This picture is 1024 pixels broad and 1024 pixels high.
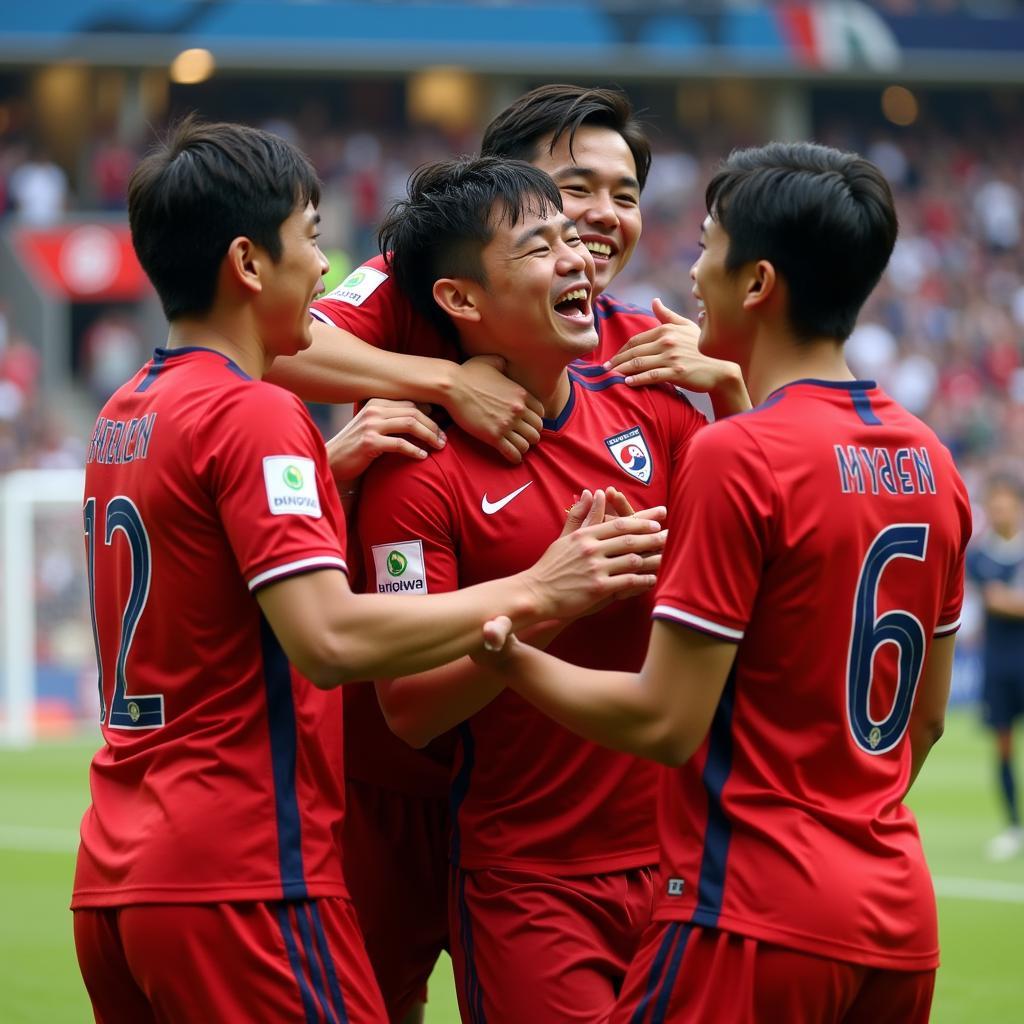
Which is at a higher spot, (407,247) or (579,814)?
(407,247)

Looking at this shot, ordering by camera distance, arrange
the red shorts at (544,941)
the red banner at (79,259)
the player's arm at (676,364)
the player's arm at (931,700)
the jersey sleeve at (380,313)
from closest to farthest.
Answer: the player's arm at (931,700)
the red shorts at (544,941)
the player's arm at (676,364)
the jersey sleeve at (380,313)
the red banner at (79,259)

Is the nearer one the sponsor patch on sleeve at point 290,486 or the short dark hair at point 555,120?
the sponsor patch on sleeve at point 290,486

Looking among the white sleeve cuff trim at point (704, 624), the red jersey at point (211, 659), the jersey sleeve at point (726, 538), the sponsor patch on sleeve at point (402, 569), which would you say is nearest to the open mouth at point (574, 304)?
the sponsor patch on sleeve at point (402, 569)

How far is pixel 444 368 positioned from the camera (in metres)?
3.79

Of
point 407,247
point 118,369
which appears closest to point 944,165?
point 118,369

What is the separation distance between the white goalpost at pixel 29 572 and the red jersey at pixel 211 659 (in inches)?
577

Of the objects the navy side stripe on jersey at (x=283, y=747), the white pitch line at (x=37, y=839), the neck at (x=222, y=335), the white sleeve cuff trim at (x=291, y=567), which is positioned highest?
the neck at (x=222, y=335)

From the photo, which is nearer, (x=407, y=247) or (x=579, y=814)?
(x=579, y=814)

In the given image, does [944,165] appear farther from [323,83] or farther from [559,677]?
[559,677]

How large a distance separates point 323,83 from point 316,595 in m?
29.4

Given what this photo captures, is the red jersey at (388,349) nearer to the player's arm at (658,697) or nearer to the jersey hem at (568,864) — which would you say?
the jersey hem at (568,864)

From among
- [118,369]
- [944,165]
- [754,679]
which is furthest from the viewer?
[944,165]

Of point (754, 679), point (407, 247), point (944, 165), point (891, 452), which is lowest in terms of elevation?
point (754, 679)

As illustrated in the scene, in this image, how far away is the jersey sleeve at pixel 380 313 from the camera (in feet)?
13.3
